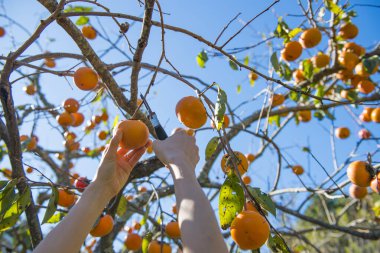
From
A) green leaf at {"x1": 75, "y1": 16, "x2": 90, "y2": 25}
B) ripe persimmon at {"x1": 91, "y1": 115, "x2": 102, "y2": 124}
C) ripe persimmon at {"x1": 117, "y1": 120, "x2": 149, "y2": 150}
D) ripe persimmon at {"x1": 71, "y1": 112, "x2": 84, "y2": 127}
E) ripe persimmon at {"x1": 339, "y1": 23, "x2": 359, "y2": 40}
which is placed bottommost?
ripe persimmon at {"x1": 117, "y1": 120, "x2": 149, "y2": 150}

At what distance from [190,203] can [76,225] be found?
1.27 ft

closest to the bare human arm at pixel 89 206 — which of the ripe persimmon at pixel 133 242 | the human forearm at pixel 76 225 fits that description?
the human forearm at pixel 76 225

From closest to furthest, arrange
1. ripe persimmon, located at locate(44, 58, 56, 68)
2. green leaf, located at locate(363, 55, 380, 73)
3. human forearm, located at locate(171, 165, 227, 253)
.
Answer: human forearm, located at locate(171, 165, 227, 253), green leaf, located at locate(363, 55, 380, 73), ripe persimmon, located at locate(44, 58, 56, 68)

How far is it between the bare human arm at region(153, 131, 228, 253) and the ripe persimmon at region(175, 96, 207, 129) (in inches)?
8.0

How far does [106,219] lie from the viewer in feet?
5.94

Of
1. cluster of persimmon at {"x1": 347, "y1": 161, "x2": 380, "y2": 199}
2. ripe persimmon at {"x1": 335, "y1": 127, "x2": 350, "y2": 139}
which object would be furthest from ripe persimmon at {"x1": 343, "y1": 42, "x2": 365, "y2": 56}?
cluster of persimmon at {"x1": 347, "y1": 161, "x2": 380, "y2": 199}

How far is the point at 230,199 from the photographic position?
1289 millimetres

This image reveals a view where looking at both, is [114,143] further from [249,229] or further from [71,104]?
[71,104]

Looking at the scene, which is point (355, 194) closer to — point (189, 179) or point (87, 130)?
point (189, 179)

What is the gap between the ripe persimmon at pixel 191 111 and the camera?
143 cm

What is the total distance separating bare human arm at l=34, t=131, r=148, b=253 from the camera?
1.00m

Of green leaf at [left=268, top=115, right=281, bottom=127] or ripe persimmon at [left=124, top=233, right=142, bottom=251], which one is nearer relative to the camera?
ripe persimmon at [left=124, top=233, right=142, bottom=251]

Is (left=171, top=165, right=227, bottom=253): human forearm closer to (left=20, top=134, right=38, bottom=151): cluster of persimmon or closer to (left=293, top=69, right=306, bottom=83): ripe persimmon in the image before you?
(left=20, top=134, right=38, bottom=151): cluster of persimmon

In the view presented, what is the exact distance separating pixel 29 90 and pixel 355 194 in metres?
3.55
